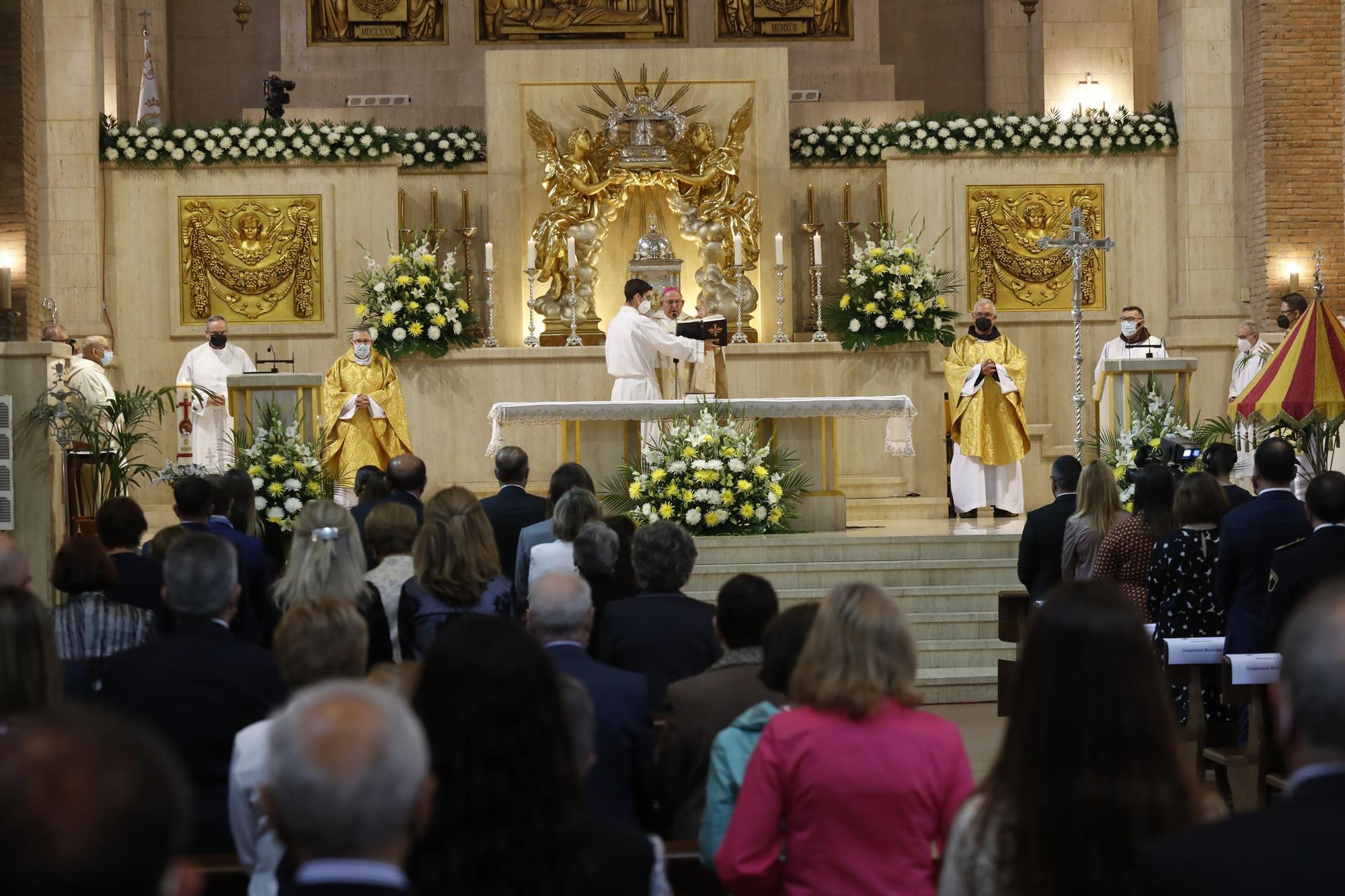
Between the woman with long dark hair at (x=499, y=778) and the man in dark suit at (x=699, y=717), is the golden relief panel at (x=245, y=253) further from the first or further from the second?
the woman with long dark hair at (x=499, y=778)

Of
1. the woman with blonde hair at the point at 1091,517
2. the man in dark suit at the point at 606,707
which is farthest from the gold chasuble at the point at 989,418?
the man in dark suit at the point at 606,707

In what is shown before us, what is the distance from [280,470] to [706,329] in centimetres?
330

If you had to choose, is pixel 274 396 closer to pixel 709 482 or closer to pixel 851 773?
pixel 709 482

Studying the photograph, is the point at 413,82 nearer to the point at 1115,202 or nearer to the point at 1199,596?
the point at 1115,202

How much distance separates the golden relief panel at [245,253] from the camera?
16.6m

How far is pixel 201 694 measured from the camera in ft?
14.0

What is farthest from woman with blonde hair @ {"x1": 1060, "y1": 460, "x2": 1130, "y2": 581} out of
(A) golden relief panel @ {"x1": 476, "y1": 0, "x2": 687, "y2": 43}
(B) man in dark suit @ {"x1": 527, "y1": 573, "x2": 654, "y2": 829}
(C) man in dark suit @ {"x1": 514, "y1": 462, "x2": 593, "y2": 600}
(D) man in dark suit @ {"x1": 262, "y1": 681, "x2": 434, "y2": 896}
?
(A) golden relief panel @ {"x1": 476, "y1": 0, "x2": 687, "y2": 43}

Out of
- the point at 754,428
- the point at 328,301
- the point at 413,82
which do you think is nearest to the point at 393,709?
the point at 754,428

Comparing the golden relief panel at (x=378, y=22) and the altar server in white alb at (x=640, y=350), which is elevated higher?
the golden relief panel at (x=378, y=22)

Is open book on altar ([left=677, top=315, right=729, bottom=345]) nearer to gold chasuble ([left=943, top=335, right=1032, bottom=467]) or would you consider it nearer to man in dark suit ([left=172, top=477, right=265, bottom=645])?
gold chasuble ([left=943, top=335, right=1032, bottom=467])

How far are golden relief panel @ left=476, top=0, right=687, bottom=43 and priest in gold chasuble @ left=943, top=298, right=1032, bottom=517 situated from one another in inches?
246

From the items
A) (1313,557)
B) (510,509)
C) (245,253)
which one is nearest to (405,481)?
(510,509)

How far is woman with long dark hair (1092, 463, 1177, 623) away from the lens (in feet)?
24.3

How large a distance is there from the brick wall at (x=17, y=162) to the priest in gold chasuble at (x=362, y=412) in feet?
11.7
